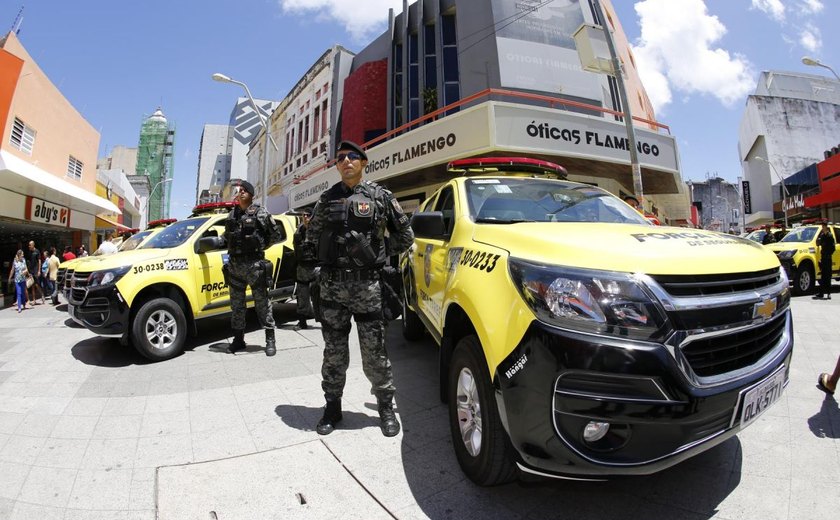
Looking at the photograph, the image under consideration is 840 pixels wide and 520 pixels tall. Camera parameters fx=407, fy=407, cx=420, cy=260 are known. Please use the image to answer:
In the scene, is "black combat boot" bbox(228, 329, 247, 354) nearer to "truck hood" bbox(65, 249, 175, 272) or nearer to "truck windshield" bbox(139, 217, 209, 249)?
"truck hood" bbox(65, 249, 175, 272)

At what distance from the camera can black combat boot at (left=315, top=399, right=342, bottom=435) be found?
2.91m

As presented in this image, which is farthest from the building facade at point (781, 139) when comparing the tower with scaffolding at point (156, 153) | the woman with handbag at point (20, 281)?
the tower with scaffolding at point (156, 153)

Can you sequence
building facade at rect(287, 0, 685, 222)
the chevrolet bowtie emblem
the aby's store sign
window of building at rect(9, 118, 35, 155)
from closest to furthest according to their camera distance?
the chevrolet bowtie emblem, building facade at rect(287, 0, 685, 222), window of building at rect(9, 118, 35, 155), the aby's store sign

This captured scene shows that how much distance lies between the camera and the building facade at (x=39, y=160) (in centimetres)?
1098

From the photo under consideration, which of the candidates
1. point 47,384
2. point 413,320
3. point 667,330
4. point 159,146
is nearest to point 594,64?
point 413,320

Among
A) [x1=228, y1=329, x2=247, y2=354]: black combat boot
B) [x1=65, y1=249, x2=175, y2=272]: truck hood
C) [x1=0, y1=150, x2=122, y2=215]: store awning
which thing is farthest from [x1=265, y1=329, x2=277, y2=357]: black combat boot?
[x1=0, y1=150, x2=122, y2=215]: store awning

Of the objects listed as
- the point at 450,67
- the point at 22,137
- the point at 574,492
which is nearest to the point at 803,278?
the point at 574,492

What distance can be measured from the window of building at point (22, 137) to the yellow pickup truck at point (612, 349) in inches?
651

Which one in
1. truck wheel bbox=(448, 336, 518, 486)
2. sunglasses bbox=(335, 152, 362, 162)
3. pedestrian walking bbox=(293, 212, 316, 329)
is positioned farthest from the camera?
pedestrian walking bbox=(293, 212, 316, 329)

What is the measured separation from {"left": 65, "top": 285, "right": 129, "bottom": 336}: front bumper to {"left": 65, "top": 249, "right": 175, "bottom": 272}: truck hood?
0.94ft

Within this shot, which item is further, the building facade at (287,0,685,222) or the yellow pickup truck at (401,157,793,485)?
the building facade at (287,0,685,222)

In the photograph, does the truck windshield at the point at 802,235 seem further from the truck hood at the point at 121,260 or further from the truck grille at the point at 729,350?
the truck hood at the point at 121,260

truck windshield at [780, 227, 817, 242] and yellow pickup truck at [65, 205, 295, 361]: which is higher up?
truck windshield at [780, 227, 817, 242]

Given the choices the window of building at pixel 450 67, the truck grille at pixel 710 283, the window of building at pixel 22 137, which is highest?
the window of building at pixel 450 67
